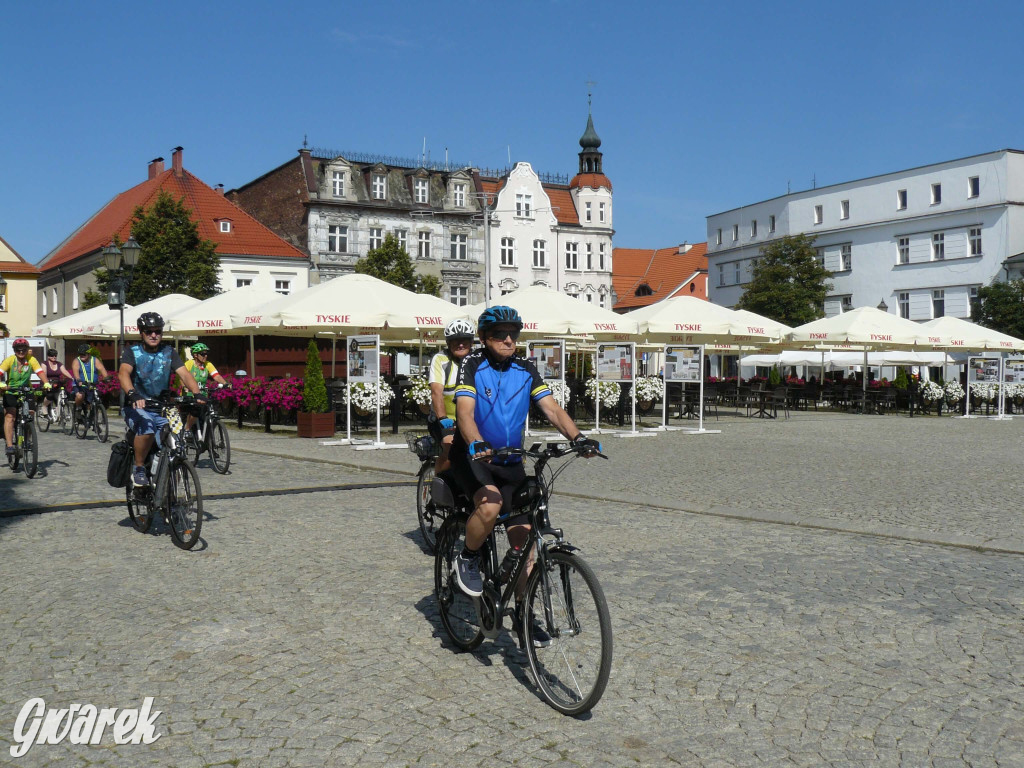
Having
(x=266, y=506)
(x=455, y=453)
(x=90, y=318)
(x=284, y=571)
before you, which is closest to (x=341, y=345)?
(x=90, y=318)

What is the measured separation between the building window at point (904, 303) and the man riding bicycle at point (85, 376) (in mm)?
52789

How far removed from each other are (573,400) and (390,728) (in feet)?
67.4

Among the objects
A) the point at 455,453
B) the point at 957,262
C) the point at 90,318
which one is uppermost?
the point at 957,262

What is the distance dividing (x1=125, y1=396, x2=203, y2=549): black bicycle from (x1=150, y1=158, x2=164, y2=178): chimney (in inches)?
2445

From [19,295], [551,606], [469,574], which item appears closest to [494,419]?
[469,574]

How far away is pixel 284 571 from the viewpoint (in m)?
7.31

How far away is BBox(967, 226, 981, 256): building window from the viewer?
59.5m

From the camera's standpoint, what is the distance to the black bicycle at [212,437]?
13.8m

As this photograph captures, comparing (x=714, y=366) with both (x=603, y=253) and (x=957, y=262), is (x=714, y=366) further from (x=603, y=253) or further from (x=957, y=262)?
(x=957, y=262)

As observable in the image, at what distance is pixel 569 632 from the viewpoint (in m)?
4.51

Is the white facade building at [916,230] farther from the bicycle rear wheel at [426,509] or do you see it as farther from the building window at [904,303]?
the bicycle rear wheel at [426,509]

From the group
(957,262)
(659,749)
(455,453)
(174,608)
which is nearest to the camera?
(659,749)

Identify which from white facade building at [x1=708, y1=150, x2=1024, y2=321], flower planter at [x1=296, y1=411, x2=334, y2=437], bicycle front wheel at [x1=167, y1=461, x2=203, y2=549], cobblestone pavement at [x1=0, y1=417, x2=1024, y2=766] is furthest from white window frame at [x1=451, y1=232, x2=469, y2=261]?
bicycle front wheel at [x1=167, y1=461, x2=203, y2=549]

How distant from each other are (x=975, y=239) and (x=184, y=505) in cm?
5936
